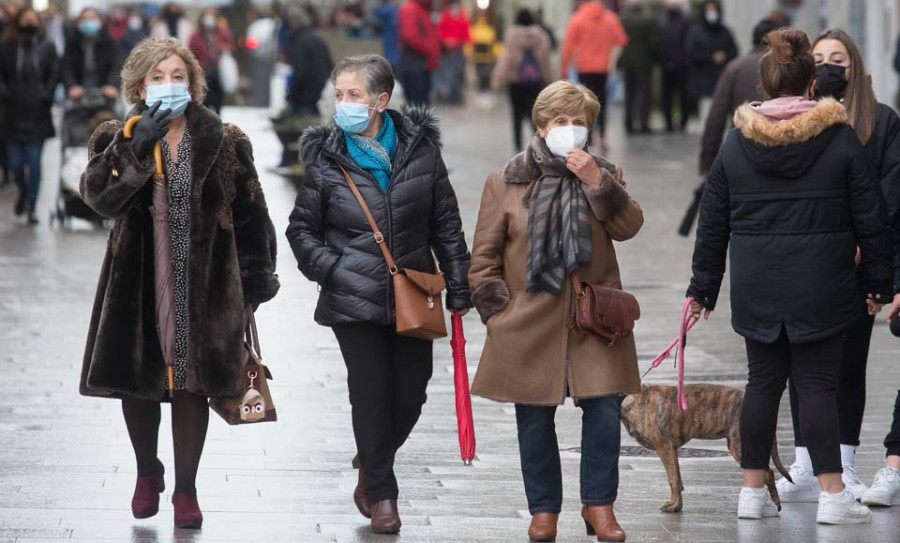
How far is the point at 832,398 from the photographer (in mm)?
6602

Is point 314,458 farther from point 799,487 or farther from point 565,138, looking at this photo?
point 565,138

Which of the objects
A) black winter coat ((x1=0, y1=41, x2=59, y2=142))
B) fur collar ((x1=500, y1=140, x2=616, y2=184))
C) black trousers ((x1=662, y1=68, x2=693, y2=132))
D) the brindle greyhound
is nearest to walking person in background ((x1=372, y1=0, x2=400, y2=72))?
black trousers ((x1=662, y1=68, x2=693, y2=132))

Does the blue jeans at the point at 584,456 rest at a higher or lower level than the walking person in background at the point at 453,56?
higher

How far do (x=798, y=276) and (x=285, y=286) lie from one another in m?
7.44

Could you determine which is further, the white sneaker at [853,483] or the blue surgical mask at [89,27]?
the blue surgical mask at [89,27]

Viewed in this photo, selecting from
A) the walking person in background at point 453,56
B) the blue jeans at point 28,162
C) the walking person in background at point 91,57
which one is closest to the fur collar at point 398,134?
the blue jeans at point 28,162

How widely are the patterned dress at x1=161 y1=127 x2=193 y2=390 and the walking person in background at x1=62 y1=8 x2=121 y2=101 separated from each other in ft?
42.2

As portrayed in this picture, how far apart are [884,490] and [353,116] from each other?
2.35 metres

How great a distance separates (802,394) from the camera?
6.62m

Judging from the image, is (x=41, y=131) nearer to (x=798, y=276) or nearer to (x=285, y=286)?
(x=285, y=286)

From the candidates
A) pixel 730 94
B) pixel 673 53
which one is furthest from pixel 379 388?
pixel 673 53

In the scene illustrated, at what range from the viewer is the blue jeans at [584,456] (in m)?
6.35

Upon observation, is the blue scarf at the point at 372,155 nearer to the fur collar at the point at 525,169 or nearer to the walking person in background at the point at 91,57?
the fur collar at the point at 525,169

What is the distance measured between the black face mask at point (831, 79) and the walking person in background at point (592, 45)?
57.6ft
